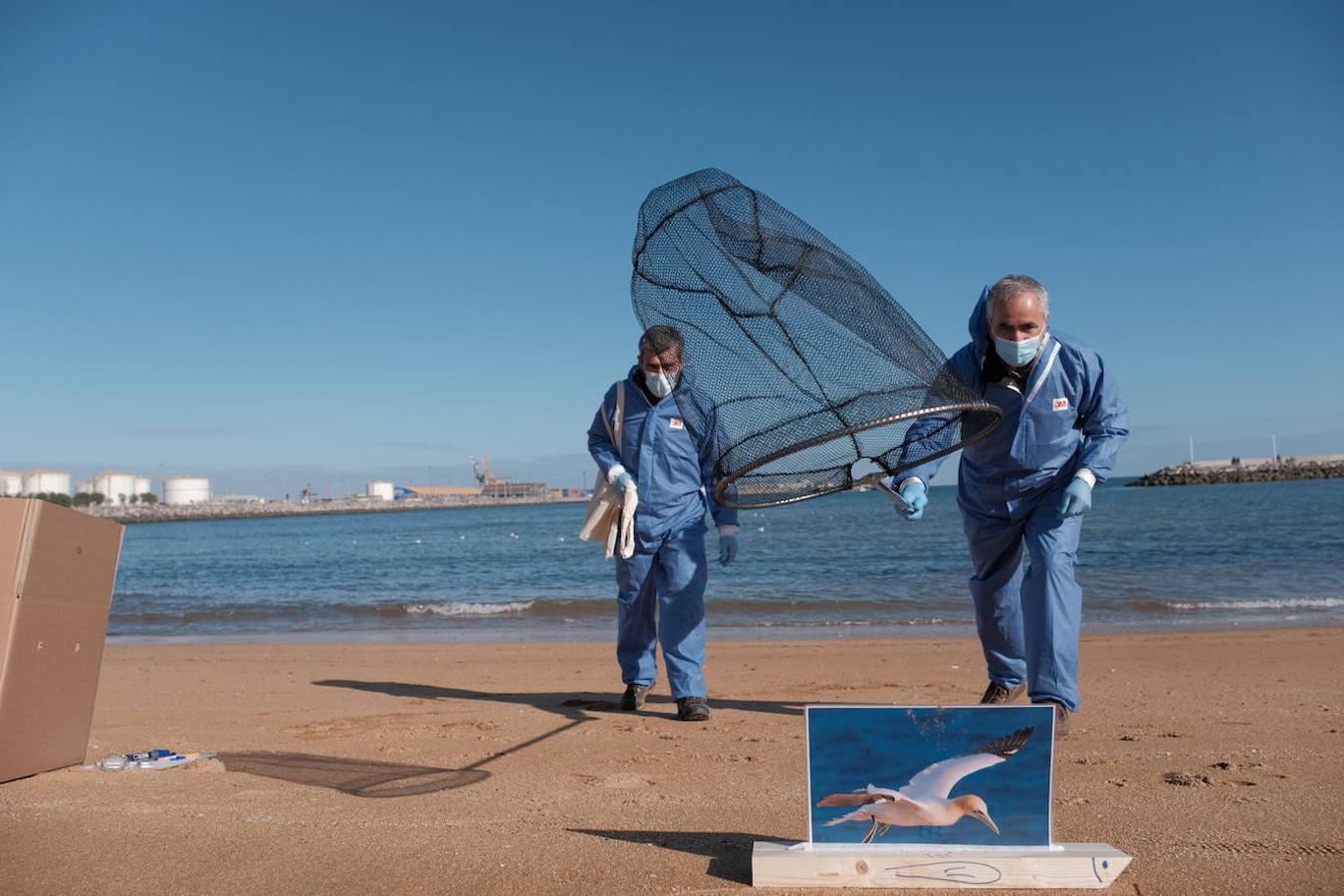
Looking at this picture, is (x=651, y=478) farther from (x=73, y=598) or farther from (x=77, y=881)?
(x=77, y=881)

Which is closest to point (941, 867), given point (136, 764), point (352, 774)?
point (352, 774)

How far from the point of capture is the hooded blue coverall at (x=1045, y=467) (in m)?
4.21

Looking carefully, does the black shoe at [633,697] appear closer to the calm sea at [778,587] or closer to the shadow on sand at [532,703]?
the shadow on sand at [532,703]

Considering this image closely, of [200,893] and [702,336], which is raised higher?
[702,336]

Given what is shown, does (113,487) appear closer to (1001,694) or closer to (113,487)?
(113,487)

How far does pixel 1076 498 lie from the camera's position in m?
4.20

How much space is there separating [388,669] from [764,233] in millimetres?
6047

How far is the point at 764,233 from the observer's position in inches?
134

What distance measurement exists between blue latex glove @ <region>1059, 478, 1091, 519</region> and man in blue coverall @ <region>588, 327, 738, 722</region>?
5.57ft

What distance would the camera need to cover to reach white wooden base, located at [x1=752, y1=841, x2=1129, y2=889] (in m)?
2.48

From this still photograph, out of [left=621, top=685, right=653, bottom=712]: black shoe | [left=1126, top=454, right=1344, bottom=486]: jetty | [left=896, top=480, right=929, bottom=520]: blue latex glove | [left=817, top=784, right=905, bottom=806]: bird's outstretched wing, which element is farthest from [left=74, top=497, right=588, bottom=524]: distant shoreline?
[left=817, top=784, right=905, bottom=806]: bird's outstretched wing

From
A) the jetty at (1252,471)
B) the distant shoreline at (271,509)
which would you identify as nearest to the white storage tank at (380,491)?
the distant shoreline at (271,509)

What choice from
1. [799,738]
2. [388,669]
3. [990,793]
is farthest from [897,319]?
[388,669]

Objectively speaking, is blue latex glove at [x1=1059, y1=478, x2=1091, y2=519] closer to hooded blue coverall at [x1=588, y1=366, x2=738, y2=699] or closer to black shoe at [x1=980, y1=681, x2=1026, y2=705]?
black shoe at [x1=980, y1=681, x2=1026, y2=705]
